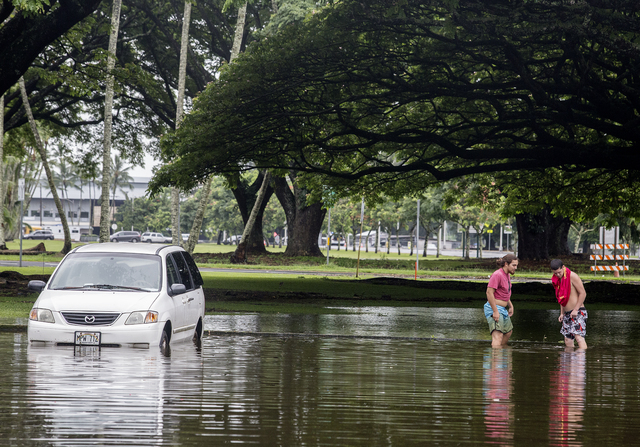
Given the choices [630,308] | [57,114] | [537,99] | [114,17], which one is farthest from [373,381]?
[57,114]

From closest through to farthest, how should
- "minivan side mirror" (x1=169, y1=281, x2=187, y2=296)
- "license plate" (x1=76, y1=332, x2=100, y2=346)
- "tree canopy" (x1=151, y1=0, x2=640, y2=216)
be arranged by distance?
"license plate" (x1=76, y1=332, x2=100, y2=346), "minivan side mirror" (x1=169, y1=281, x2=187, y2=296), "tree canopy" (x1=151, y1=0, x2=640, y2=216)

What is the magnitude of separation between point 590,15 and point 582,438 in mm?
11428

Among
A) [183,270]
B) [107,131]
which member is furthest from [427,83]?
[107,131]

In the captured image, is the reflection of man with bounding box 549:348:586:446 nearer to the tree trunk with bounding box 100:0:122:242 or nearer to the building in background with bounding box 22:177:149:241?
the tree trunk with bounding box 100:0:122:242

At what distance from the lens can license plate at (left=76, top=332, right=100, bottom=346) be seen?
30.8 feet

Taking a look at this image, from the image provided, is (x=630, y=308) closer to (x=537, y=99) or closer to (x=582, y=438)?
(x=537, y=99)

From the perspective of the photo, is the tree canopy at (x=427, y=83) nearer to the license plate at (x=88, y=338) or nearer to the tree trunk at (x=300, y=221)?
the license plate at (x=88, y=338)

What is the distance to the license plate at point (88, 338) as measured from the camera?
9.38 meters

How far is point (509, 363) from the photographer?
10.2 meters

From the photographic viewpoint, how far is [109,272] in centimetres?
1062

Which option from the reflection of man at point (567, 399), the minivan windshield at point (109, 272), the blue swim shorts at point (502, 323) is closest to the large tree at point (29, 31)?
the minivan windshield at point (109, 272)

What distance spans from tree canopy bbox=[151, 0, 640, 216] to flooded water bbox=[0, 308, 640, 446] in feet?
23.5

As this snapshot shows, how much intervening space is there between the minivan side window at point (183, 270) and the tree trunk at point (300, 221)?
32.0 m

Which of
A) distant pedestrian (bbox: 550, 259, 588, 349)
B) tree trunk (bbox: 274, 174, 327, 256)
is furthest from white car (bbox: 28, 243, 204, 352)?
tree trunk (bbox: 274, 174, 327, 256)
